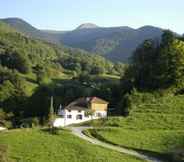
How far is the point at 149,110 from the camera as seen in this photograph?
72375 mm

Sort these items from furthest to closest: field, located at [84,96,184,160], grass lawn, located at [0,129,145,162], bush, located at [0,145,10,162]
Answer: field, located at [84,96,184,160] < grass lawn, located at [0,129,145,162] < bush, located at [0,145,10,162]

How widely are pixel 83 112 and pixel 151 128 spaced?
1901 cm

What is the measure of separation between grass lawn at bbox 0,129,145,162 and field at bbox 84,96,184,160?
429 centimetres

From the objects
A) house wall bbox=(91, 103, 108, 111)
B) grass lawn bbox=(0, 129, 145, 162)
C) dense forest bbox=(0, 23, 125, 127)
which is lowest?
grass lawn bbox=(0, 129, 145, 162)

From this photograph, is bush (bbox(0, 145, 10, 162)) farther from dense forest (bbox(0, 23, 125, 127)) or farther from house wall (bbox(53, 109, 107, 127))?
dense forest (bbox(0, 23, 125, 127))

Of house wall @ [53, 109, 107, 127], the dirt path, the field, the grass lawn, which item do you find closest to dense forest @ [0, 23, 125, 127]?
house wall @ [53, 109, 107, 127]

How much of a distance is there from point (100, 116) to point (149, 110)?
11.5m

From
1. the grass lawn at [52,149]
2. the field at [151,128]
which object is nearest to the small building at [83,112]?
the field at [151,128]

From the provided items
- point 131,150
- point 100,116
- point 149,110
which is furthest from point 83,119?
point 131,150

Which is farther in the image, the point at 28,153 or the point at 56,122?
the point at 56,122

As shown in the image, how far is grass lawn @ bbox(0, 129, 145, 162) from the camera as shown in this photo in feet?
162

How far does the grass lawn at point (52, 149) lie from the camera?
162ft

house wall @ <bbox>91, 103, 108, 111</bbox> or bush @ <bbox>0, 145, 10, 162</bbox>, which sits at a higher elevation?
house wall @ <bbox>91, 103, 108, 111</bbox>

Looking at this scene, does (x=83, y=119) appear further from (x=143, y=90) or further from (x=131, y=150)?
(x=131, y=150)
